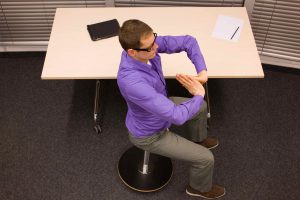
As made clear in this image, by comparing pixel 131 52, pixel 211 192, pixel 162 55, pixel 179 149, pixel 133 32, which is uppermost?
pixel 133 32

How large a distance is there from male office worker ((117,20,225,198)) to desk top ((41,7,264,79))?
21cm

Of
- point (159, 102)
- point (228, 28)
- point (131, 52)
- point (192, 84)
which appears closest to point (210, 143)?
point (228, 28)

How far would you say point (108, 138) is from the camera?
2.80m

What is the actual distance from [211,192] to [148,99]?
1.01m

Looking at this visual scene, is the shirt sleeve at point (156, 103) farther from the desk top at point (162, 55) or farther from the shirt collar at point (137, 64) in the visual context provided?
the desk top at point (162, 55)

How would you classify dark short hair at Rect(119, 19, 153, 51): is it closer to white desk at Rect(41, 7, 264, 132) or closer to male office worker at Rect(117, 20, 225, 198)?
male office worker at Rect(117, 20, 225, 198)

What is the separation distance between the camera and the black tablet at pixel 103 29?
2441mm

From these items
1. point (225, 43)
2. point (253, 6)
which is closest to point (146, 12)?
point (225, 43)

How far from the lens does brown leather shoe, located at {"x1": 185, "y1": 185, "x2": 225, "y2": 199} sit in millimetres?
2430

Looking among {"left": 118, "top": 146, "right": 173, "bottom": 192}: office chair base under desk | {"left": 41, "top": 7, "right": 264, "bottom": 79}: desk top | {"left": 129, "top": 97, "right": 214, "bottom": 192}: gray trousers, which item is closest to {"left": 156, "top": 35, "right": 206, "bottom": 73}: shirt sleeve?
{"left": 41, "top": 7, "right": 264, "bottom": 79}: desk top

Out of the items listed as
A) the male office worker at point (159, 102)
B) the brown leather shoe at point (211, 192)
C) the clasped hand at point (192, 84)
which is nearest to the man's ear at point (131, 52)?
the male office worker at point (159, 102)

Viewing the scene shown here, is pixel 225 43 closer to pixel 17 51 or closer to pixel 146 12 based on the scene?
pixel 146 12

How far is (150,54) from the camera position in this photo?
5.85ft

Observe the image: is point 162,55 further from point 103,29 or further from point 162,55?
point 103,29
